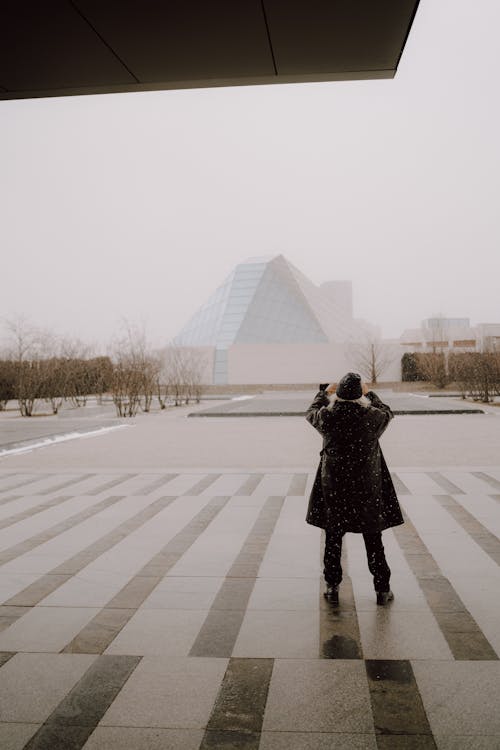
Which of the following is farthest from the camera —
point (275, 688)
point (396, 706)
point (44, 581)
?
point (44, 581)

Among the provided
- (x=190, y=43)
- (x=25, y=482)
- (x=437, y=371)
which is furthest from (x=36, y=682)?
(x=437, y=371)

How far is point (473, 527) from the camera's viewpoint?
635 centimetres

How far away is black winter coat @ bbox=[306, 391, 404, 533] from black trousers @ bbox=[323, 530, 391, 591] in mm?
105

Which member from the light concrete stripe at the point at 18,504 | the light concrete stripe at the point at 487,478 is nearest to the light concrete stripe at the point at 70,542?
the light concrete stripe at the point at 18,504

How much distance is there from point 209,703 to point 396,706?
34.2 inches

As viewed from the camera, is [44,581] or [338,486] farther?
[44,581]

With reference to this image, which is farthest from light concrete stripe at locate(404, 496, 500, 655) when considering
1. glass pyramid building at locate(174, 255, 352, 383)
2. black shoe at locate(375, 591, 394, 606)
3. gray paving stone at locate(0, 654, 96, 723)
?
glass pyramid building at locate(174, 255, 352, 383)

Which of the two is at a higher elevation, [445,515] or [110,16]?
[110,16]

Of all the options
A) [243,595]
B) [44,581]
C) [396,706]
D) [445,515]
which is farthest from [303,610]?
[445,515]

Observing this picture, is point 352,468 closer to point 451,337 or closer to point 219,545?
point 219,545

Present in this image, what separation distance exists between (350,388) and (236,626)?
1.65 metres

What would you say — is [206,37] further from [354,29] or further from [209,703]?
[209,703]

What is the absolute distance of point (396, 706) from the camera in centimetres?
298

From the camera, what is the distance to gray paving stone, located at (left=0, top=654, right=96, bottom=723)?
3000mm
